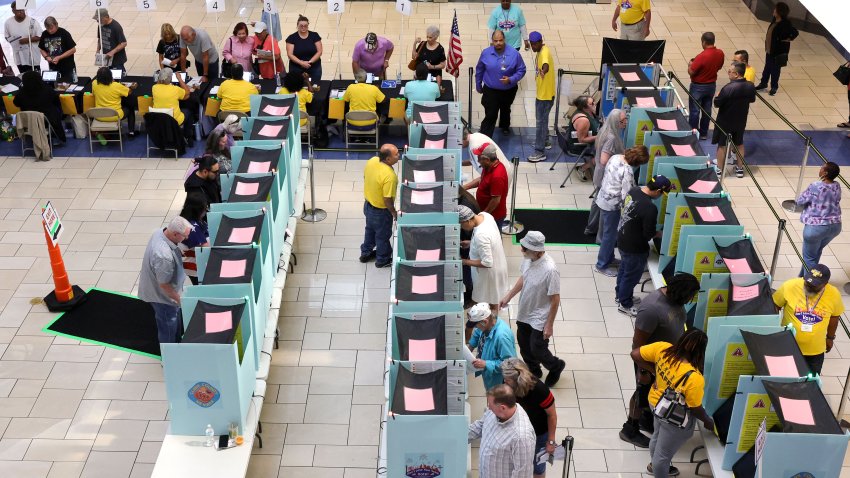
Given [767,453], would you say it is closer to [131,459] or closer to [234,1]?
[131,459]

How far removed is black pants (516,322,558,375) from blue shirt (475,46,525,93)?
17.0 feet

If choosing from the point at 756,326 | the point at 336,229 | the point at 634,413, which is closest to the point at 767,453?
the point at 756,326

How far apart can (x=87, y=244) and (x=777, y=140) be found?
361 inches

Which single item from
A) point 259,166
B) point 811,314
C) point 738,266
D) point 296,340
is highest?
point 259,166

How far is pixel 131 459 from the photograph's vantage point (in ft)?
24.9

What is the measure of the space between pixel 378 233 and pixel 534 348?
2.47 metres

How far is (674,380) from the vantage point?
260 inches

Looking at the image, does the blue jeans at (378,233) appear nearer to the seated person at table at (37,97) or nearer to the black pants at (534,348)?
the black pants at (534,348)

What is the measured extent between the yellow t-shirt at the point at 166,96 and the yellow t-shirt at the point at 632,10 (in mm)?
7028

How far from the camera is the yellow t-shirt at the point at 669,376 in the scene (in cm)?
653

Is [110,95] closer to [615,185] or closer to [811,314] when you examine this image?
[615,185]

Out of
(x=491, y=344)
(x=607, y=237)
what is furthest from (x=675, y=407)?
(x=607, y=237)

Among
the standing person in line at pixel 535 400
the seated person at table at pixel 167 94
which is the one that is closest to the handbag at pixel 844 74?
the seated person at table at pixel 167 94

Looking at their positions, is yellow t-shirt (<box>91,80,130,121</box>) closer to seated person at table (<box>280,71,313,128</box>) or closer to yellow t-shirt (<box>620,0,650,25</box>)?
seated person at table (<box>280,71,313,128</box>)
